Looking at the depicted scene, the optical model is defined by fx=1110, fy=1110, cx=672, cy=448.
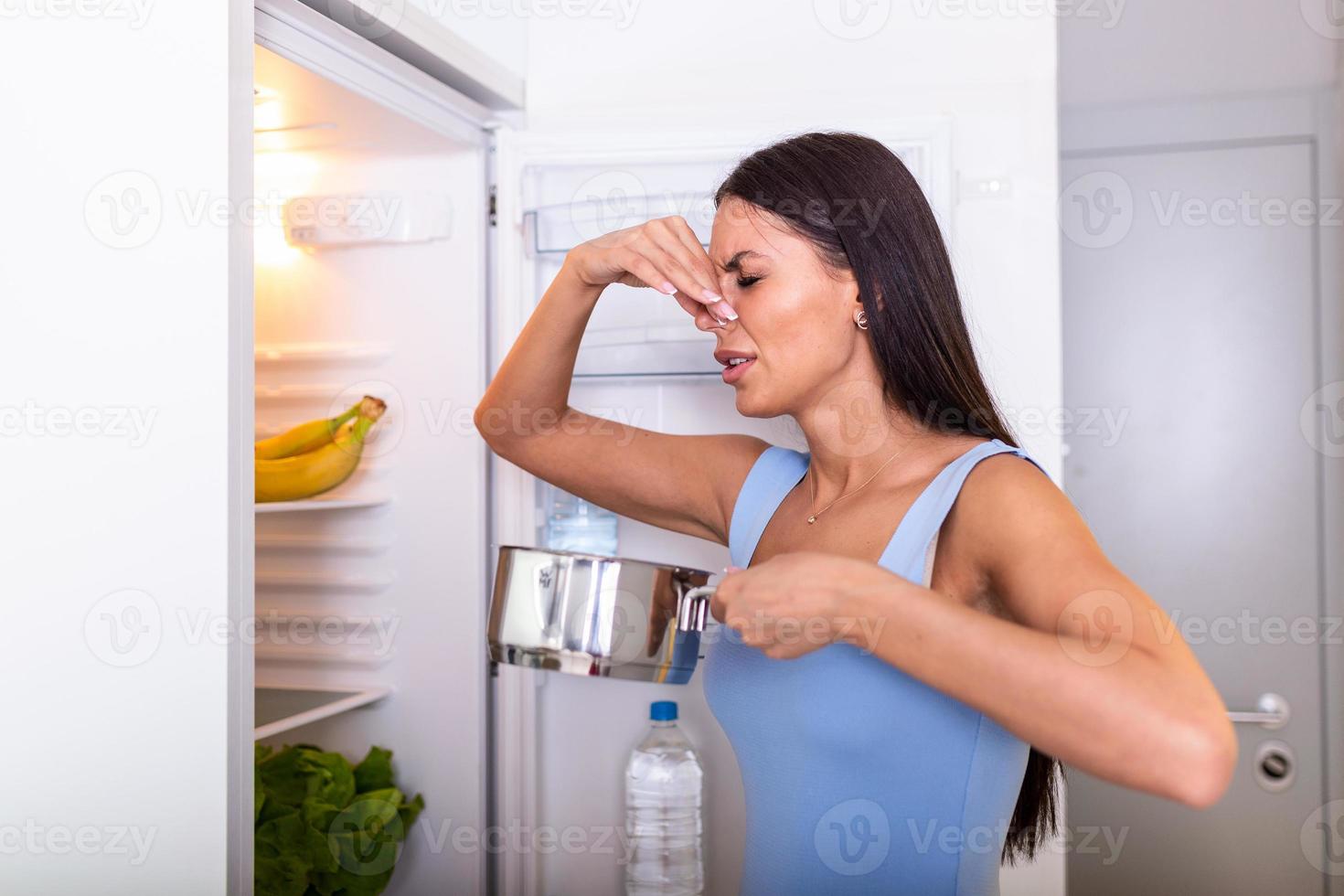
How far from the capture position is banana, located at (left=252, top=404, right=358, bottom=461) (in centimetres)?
161

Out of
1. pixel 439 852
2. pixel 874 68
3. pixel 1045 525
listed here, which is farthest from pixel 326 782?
pixel 874 68

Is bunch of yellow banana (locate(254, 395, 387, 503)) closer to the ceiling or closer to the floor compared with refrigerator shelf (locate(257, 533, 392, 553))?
closer to the ceiling

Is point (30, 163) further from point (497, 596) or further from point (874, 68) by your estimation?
point (874, 68)

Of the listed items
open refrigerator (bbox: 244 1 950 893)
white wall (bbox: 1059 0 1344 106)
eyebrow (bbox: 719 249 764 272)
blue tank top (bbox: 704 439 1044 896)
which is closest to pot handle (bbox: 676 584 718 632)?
blue tank top (bbox: 704 439 1044 896)

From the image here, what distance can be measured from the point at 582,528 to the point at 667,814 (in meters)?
0.41

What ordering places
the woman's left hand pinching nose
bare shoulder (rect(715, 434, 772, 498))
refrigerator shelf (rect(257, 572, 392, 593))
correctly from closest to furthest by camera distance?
the woman's left hand pinching nose < bare shoulder (rect(715, 434, 772, 498)) < refrigerator shelf (rect(257, 572, 392, 593))

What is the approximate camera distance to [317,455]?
1.60m

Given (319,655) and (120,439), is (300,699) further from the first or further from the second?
(120,439)

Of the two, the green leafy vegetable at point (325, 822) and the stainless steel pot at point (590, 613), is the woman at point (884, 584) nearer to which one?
the stainless steel pot at point (590, 613)

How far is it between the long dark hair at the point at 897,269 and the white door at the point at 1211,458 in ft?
2.36

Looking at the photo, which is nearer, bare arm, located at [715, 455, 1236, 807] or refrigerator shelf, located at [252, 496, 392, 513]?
bare arm, located at [715, 455, 1236, 807]

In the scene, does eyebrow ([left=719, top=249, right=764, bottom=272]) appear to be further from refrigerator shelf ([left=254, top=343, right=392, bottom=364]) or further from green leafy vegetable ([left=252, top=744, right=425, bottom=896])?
green leafy vegetable ([left=252, top=744, right=425, bottom=896])

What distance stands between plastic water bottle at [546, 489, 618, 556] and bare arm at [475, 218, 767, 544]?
0.59 ft

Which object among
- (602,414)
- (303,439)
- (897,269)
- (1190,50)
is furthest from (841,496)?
(1190,50)
